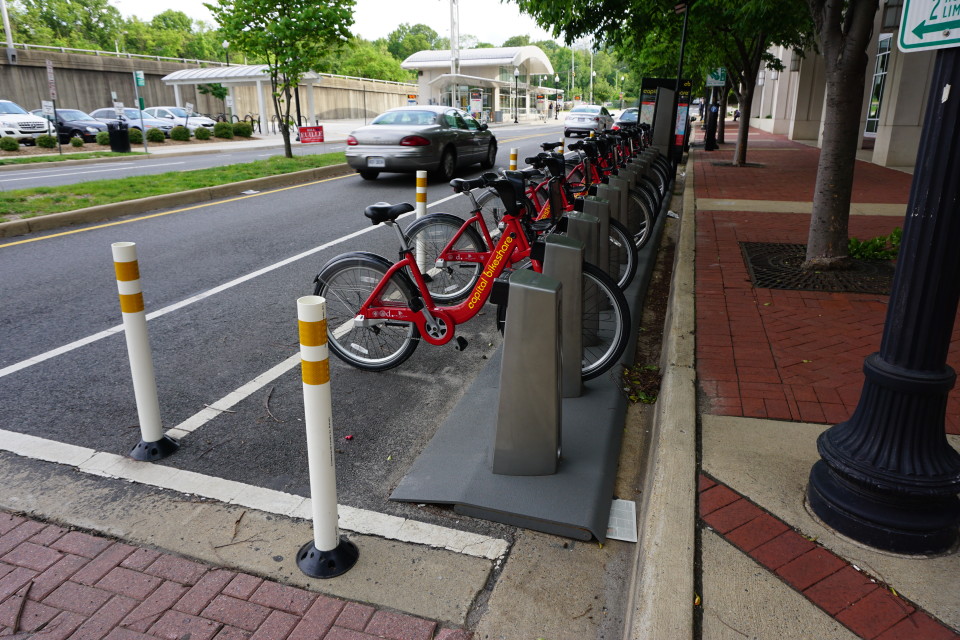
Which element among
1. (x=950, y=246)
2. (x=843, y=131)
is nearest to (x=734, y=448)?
(x=950, y=246)

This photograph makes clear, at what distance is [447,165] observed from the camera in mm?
14750

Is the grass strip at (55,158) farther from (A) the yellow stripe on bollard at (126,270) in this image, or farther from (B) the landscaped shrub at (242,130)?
(A) the yellow stripe on bollard at (126,270)

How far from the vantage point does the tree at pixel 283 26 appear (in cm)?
1722

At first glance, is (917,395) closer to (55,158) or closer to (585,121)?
(55,158)

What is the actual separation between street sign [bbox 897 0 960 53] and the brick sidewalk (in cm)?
260

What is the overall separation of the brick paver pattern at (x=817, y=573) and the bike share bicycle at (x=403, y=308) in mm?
1601

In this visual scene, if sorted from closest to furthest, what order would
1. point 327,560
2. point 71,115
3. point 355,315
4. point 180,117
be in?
point 327,560 → point 355,315 → point 71,115 → point 180,117

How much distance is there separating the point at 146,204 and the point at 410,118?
5771mm

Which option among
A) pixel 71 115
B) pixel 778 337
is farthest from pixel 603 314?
pixel 71 115

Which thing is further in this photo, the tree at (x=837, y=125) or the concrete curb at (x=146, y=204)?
the concrete curb at (x=146, y=204)

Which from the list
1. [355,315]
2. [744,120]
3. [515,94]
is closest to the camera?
[355,315]

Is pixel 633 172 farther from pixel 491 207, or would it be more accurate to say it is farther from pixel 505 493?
pixel 505 493

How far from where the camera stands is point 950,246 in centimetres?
237

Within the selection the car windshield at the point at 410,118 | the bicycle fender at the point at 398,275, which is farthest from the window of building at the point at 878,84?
the bicycle fender at the point at 398,275
